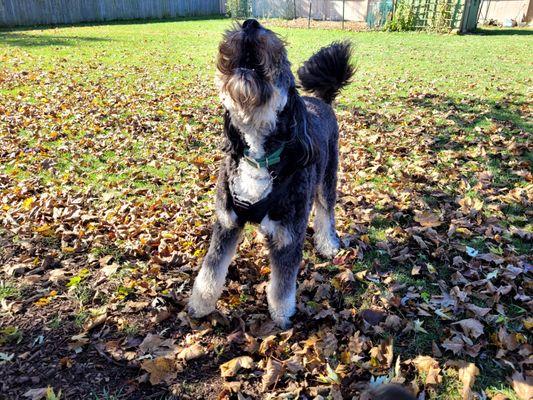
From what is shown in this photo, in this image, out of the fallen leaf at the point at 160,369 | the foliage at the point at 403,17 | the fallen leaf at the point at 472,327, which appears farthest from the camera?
the foliage at the point at 403,17

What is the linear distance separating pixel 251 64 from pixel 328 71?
214 cm

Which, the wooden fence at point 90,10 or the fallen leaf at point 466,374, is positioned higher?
the wooden fence at point 90,10

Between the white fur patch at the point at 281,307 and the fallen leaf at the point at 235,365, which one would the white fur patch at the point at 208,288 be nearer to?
the white fur patch at the point at 281,307

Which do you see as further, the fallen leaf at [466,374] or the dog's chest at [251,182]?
the dog's chest at [251,182]

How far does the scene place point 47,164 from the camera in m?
5.81

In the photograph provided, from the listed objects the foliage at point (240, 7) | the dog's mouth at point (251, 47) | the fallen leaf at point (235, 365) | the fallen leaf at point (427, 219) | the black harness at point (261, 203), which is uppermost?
the foliage at point (240, 7)

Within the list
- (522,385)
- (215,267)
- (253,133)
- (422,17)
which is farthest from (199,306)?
(422,17)

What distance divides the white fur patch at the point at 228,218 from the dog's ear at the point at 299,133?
637 mm

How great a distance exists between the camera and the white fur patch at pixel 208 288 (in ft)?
10.5

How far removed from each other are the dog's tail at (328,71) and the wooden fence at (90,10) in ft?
71.3

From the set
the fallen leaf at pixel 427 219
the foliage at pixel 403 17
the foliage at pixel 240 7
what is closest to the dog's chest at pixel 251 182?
the fallen leaf at pixel 427 219

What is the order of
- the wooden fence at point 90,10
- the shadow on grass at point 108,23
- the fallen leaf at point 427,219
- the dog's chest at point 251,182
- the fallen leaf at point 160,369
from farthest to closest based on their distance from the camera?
the wooden fence at point 90,10
the shadow on grass at point 108,23
the fallen leaf at point 427,219
the dog's chest at point 251,182
the fallen leaf at point 160,369

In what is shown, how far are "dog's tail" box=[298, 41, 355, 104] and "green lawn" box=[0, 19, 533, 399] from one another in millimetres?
823

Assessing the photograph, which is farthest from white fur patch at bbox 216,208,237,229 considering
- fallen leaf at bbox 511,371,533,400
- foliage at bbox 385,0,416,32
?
foliage at bbox 385,0,416,32
